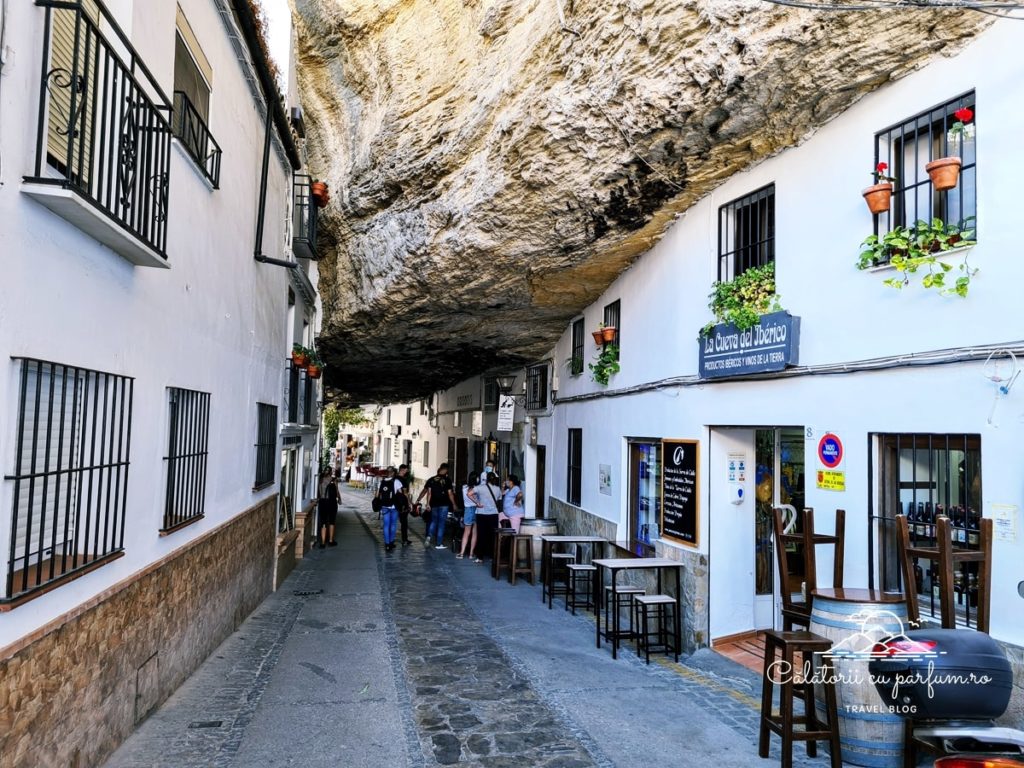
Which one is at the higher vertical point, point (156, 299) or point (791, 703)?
point (156, 299)

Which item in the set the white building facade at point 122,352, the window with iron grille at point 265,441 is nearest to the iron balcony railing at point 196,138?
the white building facade at point 122,352

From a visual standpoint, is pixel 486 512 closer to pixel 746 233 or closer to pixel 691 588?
pixel 691 588

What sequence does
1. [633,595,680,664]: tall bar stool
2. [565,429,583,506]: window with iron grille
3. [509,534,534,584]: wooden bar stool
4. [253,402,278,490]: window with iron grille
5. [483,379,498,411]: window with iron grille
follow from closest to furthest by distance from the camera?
1. [633,595,680,664]: tall bar stool
2. [253,402,278,490]: window with iron grille
3. [509,534,534,584]: wooden bar stool
4. [565,429,583,506]: window with iron grille
5. [483,379,498,411]: window with iron grille

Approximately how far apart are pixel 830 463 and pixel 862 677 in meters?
1.70

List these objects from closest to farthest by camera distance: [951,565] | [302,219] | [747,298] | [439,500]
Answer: [951,565] → [747,298] → [302,219] → [439,500]

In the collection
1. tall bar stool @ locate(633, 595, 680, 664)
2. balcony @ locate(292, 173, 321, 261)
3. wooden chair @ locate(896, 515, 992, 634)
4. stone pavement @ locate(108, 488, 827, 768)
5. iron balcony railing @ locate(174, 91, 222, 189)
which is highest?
balcony @ locate(292, 173, 321, 261)

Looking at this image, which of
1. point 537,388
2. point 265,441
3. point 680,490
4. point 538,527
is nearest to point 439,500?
point 537,388

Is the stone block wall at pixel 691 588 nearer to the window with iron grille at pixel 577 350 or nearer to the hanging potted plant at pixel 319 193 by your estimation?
the window with iron grille at pixel 577 350

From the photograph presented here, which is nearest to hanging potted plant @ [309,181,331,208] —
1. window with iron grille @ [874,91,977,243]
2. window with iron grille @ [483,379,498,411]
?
window with iron grille @ [483,379,498,411]

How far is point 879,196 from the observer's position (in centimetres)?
523

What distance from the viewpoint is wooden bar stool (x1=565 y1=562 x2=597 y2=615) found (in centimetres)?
918

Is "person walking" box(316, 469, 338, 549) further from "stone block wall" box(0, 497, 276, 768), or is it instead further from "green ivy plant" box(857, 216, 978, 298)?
"green ivy plant" box(857, 216, 978, 298)

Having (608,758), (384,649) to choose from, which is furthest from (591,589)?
(608,758)

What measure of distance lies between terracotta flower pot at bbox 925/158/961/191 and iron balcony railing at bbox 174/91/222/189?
5373 millimetres
